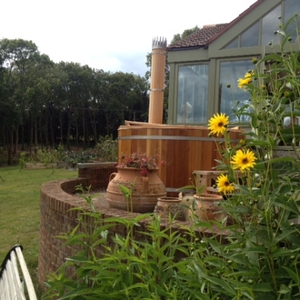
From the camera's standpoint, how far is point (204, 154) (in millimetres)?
5223

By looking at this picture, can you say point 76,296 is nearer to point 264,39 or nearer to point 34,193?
point 264,39

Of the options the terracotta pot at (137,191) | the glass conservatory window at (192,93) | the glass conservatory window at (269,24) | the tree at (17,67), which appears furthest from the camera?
the tree at (17,67)

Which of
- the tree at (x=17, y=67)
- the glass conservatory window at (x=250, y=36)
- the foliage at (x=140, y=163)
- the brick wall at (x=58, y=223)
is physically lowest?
the brick wall at (x=58, y=223)

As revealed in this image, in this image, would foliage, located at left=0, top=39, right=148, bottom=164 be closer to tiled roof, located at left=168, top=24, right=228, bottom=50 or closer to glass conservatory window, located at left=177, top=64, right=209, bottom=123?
tiled roof, located at left=168, top=24, right=228, bottom=50

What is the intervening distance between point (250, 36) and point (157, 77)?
486 centimetres

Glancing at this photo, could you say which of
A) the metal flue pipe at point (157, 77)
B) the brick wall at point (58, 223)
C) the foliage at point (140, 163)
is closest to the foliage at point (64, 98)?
the metal flue pipe at point (157, 77)

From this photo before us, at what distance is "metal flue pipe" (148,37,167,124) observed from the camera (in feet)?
19.8

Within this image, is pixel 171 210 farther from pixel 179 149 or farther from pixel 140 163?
pixel 179 149

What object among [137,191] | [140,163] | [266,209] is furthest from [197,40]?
[266,209]

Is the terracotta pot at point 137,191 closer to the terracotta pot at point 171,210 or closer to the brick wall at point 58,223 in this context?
the brick wall at point 58,223

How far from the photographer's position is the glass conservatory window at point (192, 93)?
409 inches

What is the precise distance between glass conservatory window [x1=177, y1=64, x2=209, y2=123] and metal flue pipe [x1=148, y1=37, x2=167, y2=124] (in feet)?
14.1

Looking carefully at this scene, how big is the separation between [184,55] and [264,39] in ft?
6.44

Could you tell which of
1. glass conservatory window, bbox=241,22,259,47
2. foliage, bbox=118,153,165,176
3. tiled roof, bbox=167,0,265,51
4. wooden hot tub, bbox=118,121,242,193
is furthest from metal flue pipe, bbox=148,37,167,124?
glass conservatory window, bbox=241,22,259,47
